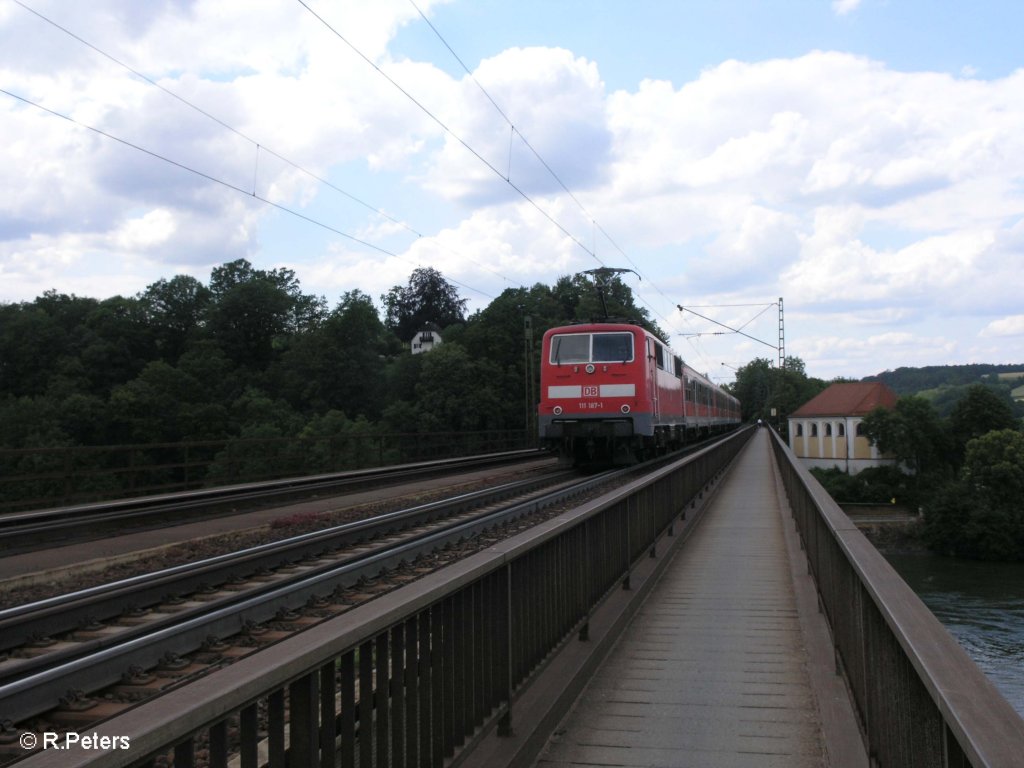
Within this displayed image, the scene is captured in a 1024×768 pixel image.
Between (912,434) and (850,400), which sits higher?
(850,400)

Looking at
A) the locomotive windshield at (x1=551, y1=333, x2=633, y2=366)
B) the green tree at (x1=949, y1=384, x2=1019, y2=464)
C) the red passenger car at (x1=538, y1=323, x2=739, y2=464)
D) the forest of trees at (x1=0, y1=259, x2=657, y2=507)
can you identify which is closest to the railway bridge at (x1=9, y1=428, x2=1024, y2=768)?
the red passenger car at (x1=538, y1=323, x2=739, y2=464)

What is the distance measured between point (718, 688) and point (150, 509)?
455 inches

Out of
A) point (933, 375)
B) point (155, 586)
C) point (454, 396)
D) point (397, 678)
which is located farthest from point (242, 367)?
point (933, 375)

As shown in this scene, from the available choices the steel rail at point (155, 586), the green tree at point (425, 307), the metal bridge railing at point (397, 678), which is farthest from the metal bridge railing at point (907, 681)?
the green tree at point (425, 307)

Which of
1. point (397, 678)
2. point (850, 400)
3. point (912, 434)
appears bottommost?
point (397, 678)

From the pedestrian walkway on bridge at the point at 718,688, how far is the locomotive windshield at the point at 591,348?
12549 millimetres

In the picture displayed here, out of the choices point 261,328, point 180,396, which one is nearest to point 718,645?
point 180,396

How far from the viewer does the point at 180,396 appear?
59.7m

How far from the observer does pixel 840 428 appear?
106m

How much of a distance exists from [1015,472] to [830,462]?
34.7 m

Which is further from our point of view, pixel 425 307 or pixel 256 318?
pixel 425 307

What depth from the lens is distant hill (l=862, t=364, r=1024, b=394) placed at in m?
169

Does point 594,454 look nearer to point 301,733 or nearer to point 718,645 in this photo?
point 718,645

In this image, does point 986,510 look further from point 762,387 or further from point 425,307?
point 425,307
